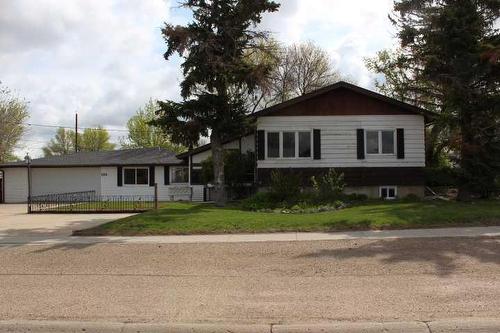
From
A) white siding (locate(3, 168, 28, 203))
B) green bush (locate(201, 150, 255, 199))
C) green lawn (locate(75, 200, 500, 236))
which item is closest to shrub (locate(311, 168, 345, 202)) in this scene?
green bush (locate(201, 150, 255, 199))

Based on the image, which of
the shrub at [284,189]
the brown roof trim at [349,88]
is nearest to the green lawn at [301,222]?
the shrub at [284,189]

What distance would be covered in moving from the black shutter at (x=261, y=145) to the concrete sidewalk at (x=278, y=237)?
11.2m

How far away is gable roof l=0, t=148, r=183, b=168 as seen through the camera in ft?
122

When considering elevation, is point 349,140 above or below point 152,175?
above

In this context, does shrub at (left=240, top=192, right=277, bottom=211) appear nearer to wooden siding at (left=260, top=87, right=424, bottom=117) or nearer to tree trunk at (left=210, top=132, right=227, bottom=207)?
tree trunk at (left=210, top=132, right=227, bottom=207)

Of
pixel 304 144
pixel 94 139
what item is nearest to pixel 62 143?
pixel 94 139

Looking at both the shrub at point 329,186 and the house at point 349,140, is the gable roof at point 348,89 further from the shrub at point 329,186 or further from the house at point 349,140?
the shrub at point 329,186

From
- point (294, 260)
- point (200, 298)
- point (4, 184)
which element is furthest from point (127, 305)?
point (4, 184)

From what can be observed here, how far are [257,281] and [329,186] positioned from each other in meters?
14.0

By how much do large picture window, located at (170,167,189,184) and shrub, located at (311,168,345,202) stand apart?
14.0 m

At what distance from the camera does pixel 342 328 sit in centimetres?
649

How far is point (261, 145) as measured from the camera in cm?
2544

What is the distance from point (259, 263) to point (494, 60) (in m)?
13.2

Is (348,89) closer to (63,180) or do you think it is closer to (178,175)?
(178,175)
